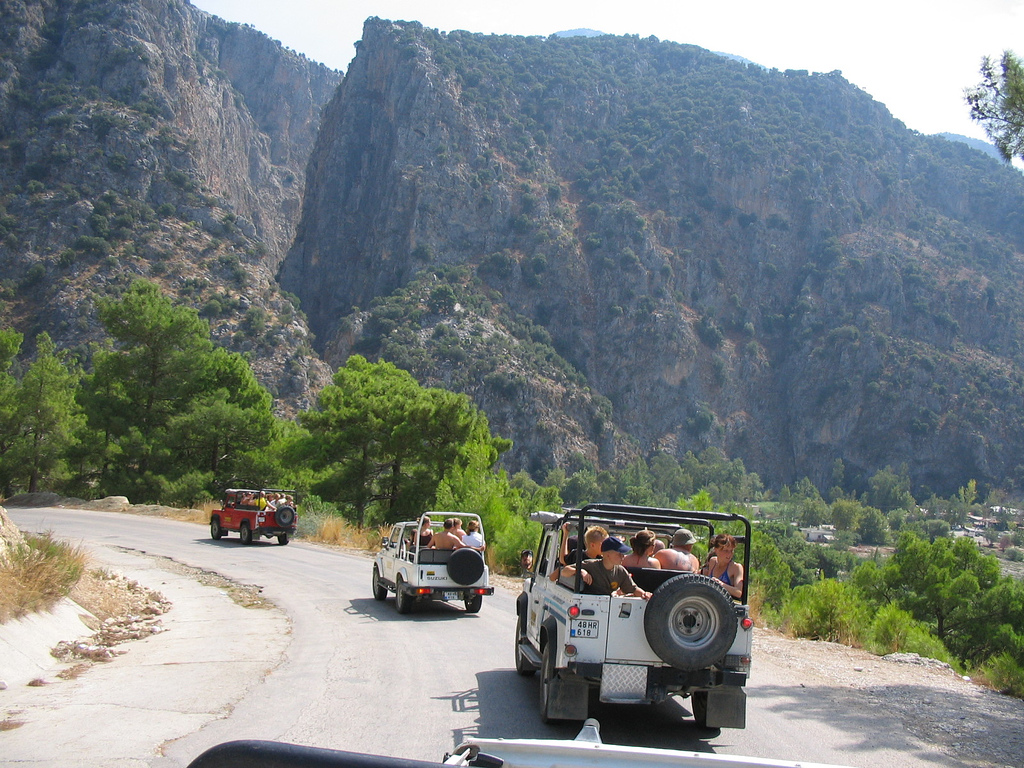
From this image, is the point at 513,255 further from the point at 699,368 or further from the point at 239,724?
the point at 239,724

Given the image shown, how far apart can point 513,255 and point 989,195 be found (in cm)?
8780

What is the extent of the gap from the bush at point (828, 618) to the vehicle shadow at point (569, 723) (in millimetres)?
6998

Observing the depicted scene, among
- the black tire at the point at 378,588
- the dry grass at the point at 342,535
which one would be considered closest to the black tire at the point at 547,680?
the black tire at the point at 378,588

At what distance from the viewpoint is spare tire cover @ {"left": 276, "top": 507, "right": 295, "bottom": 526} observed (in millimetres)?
25375

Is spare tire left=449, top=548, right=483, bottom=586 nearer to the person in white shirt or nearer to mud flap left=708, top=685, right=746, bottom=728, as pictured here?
the person in white shirt

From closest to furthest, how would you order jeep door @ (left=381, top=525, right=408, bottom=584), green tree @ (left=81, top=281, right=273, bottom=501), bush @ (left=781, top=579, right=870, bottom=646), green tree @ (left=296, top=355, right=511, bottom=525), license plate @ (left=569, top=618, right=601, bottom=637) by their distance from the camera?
license plate @ (left=569, top=618, right=601, bottom=637) < jeep door @ (left=381, top=525, right=408, bottom=584) < bush @ (left=781, top=579, right=870, bottom=646) < green tree @ (left=296, top=355, right=511, bottom=525) < green tree @ (left=81, top=281, right=273, bottom=501)

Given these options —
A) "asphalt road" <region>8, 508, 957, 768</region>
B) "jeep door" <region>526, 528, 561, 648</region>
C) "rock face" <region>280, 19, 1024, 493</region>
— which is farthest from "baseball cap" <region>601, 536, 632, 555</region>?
"rock face" <region>280, 19, 1024, 493</region>

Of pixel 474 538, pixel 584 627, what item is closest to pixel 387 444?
pixel 474 538

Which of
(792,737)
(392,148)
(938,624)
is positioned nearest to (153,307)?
(938,624)

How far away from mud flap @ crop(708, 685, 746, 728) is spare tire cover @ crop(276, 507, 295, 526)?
2064 centimetres

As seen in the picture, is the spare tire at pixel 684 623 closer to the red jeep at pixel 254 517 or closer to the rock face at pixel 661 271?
the red jeep at pixel 254 517

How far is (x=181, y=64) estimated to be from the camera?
10788cm

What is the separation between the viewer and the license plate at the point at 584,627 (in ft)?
21.5

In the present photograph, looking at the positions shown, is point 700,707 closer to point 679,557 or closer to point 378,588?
point 679,557
